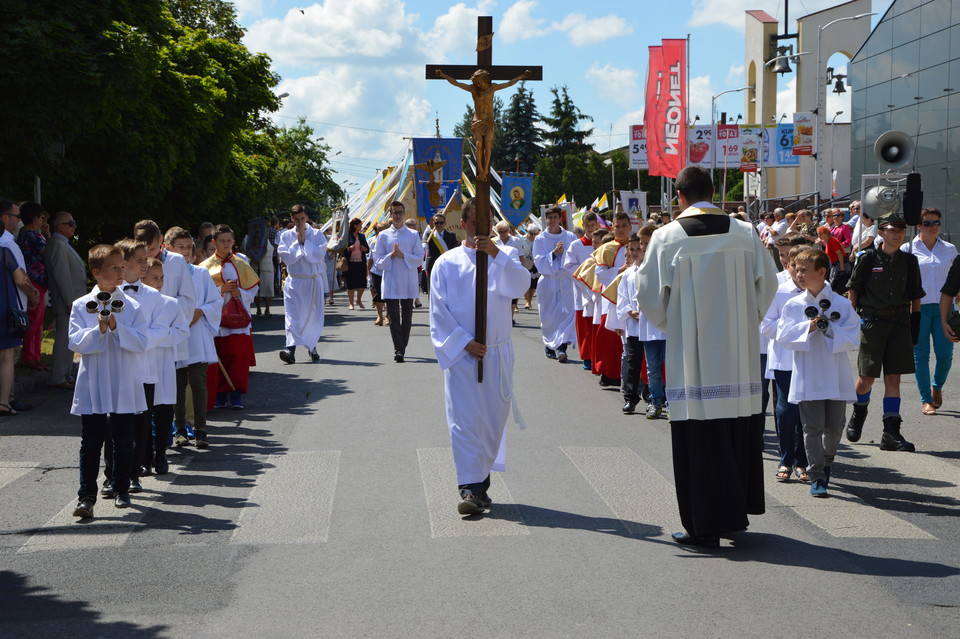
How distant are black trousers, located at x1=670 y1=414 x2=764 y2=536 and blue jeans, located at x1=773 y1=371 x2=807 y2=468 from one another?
5.11 feet

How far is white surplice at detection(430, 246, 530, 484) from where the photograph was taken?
23.9ft

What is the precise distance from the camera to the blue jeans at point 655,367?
11.0 m

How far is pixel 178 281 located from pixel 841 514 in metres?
5.12

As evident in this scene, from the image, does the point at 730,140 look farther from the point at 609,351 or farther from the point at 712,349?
the point at 712,349

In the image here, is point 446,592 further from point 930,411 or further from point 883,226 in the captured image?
point 930,411

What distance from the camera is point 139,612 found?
5.33 meters

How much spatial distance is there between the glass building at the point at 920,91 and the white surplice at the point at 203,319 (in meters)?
26.0

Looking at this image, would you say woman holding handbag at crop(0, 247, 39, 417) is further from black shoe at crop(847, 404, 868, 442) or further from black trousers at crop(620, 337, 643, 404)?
black shoe at crop(847, 404, 868, 442)

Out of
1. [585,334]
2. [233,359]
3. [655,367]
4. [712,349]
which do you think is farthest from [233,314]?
[712,349]

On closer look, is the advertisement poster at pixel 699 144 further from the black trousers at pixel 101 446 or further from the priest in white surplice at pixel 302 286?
the black trousers at pixel 101 446

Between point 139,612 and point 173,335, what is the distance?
2.89 metres

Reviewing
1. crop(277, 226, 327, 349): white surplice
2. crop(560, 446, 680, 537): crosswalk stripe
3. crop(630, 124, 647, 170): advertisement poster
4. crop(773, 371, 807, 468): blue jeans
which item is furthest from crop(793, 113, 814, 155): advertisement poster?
crop(773, 371, 807, 468): blue jeans

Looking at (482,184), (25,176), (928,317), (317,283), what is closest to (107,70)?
(25,176)

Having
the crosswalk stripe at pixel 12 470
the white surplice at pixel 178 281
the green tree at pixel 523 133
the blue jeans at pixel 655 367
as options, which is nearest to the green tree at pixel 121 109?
the white surplice at pixel 178 281
